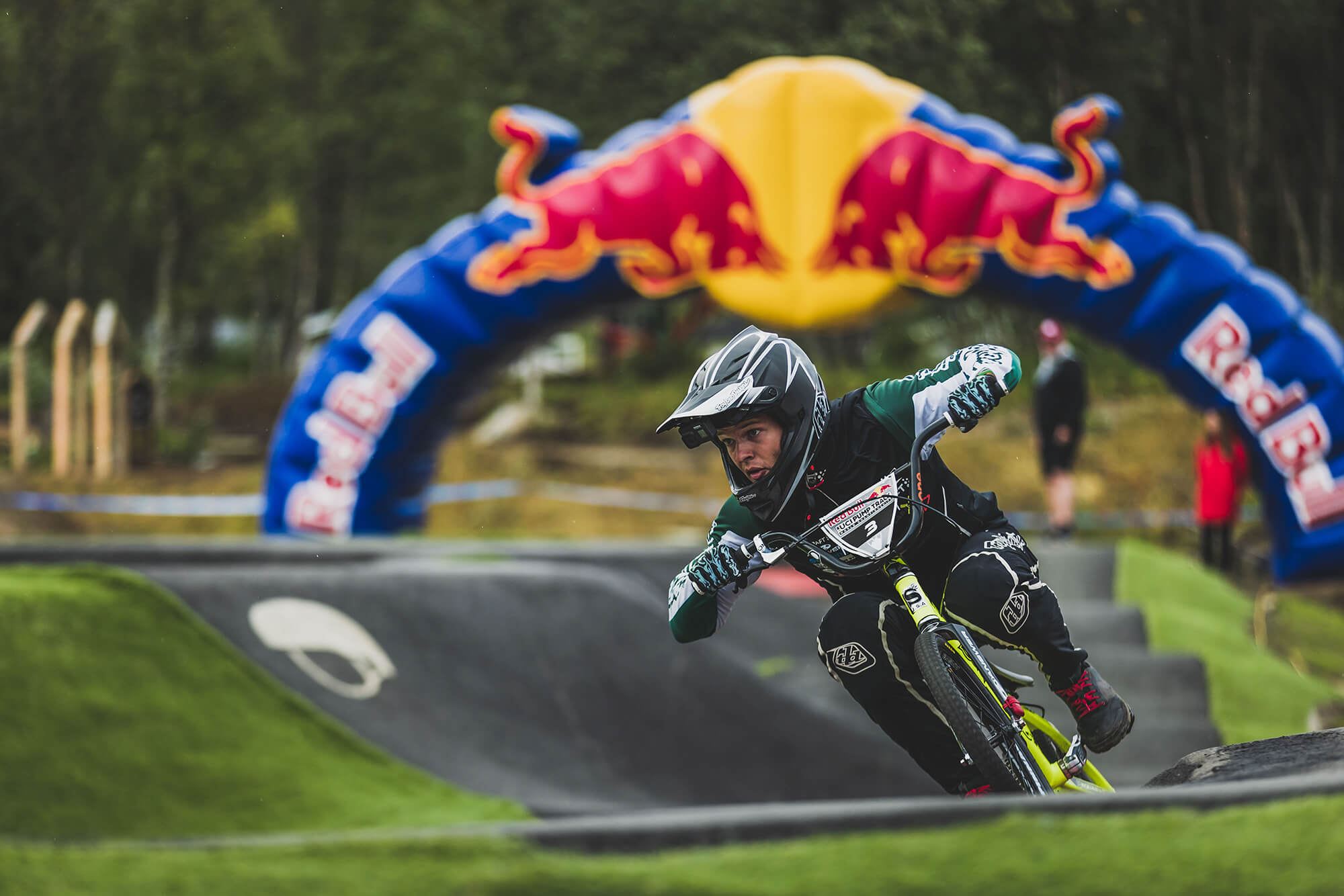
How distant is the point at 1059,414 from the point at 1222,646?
1849 mm

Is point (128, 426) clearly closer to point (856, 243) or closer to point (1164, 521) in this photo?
point (856, 243)

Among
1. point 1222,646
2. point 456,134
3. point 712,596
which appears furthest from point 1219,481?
point 456,134

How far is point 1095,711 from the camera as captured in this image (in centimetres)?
337

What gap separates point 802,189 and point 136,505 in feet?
39.7

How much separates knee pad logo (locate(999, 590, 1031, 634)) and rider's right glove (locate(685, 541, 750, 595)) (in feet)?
2.35

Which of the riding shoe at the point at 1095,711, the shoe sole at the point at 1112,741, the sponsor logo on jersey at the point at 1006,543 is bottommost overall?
the shoe sole at the point at 1112,741

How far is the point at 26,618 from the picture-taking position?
5887mm

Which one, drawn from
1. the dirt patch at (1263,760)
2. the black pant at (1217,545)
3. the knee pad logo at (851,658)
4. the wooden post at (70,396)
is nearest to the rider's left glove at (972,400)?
the knee pad logo at (851,658)

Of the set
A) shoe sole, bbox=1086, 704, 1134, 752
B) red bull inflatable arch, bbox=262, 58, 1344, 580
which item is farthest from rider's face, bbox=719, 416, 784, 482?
red bull inflatable arch, bbox=262, 58, 1344, 580

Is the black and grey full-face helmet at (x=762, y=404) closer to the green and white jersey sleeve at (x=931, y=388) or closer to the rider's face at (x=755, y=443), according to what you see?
the rider's face at (x=755, y=443)

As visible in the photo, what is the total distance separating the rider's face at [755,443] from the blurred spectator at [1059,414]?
439 centimetres

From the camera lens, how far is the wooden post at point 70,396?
63.6ft

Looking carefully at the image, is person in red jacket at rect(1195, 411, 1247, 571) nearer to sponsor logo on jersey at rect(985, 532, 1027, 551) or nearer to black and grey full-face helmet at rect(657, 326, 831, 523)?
sponsor logo on jersey at rect(985, 532, 1027, 551)

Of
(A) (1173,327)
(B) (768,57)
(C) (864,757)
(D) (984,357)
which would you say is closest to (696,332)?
(B) (768,57)
